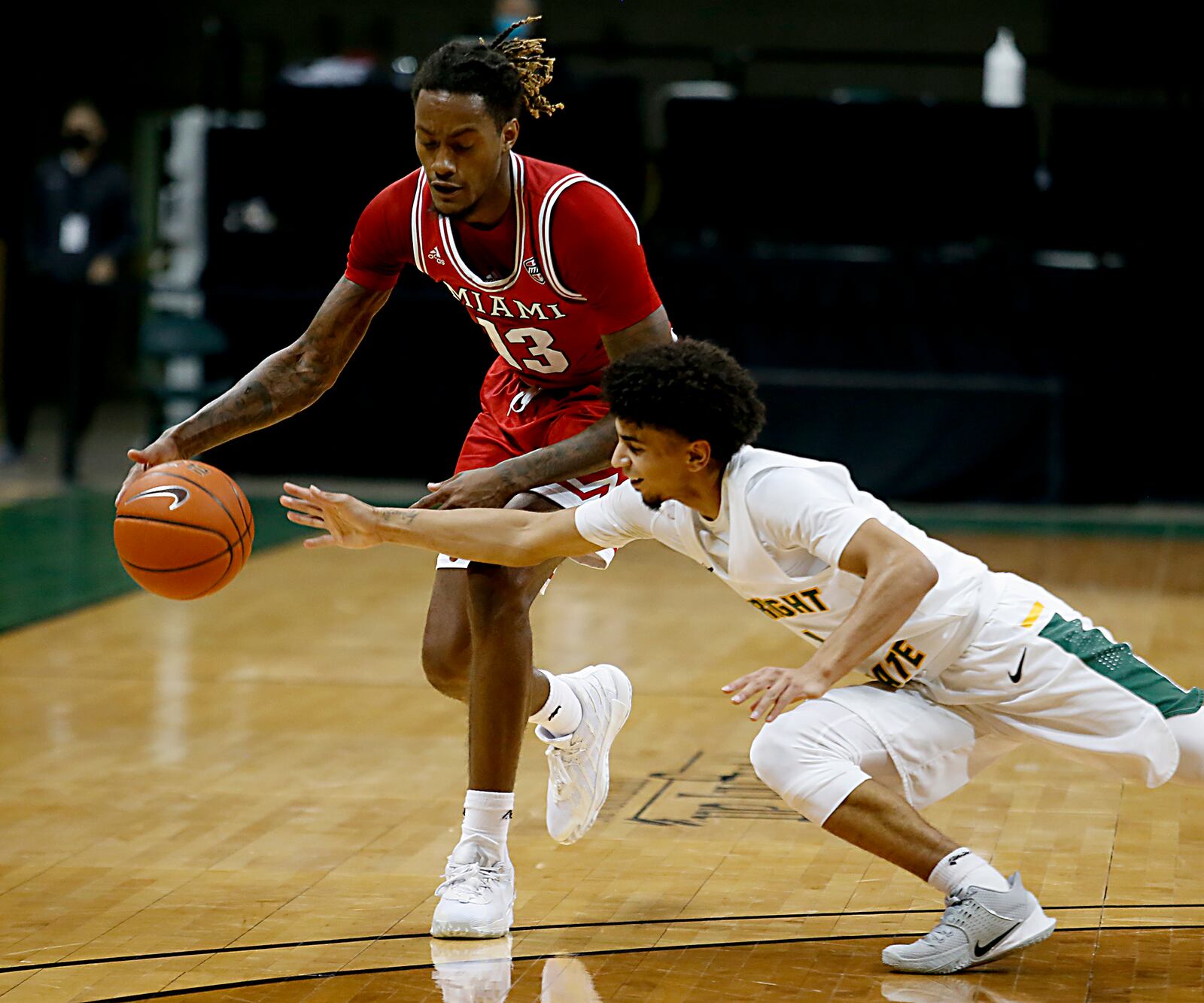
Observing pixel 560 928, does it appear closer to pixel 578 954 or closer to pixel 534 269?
pixel 578 954

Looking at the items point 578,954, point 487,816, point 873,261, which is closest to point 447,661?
point 487,816

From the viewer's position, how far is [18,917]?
3.56 meters

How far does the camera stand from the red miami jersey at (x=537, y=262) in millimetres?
3602

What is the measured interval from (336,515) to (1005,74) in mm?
9053

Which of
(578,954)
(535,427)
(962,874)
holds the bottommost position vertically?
(578,954)

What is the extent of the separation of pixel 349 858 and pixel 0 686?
7.88 ft

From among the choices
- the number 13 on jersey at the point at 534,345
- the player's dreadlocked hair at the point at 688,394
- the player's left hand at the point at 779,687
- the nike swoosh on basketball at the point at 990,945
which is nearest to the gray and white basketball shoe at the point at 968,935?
the nike swoosh on basketball at the point at 990,945

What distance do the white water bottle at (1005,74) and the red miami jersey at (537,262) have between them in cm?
766

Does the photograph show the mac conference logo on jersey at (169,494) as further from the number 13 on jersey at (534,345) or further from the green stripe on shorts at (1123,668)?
the green stripe on shorts at (1123,668)

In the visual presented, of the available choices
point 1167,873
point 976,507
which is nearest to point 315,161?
point 976,507

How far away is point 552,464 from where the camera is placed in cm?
367

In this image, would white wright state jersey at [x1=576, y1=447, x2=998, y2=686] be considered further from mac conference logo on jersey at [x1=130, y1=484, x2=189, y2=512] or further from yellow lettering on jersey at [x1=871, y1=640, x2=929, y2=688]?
mac conference logo on jersey at [x1=130, y1=484, x2=189, y2=512]

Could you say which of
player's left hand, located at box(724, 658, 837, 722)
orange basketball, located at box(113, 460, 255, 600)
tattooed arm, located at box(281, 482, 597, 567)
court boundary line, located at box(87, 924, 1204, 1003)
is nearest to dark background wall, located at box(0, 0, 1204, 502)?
orange basketball, located at box(113, 460, 255, 600)

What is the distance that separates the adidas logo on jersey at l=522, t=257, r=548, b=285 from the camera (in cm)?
365
